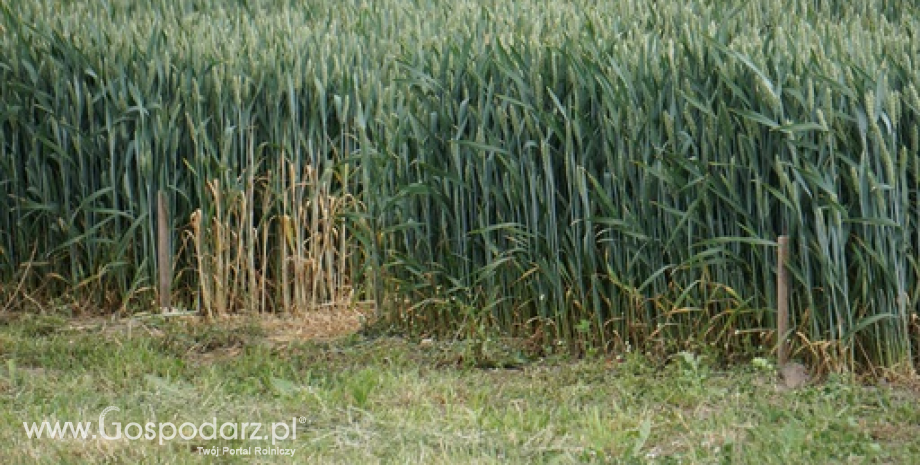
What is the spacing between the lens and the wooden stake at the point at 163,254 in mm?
7270

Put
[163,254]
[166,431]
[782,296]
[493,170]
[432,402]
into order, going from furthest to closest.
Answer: [163,254], [493,170], [782,296], [432,402], [166,431]

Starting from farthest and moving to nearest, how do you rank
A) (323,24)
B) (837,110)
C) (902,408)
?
(323,24), (837,110), (902,408)

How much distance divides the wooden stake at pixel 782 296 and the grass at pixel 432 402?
0.11 metres

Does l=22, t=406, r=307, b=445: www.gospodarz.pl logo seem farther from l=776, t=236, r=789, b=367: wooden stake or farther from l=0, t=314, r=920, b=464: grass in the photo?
l=776, t=236, r=789, b=367: wooden stake

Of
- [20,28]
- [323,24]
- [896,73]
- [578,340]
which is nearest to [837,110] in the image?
[896,73]

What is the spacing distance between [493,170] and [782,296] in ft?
4.50

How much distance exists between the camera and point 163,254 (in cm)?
732

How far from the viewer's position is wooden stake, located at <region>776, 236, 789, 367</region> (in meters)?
5.75

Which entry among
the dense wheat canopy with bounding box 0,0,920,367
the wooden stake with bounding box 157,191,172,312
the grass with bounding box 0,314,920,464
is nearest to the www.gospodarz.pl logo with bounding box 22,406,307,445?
the grass with bounding box 0,314,920,464

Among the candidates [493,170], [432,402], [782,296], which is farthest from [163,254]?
[782,296]

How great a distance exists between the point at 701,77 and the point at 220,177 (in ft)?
8.08

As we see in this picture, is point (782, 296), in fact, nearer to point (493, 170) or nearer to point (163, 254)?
point (493, 170)

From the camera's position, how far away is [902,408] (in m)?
5.34

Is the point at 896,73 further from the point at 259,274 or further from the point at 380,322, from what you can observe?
the point at 259,274
